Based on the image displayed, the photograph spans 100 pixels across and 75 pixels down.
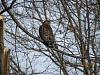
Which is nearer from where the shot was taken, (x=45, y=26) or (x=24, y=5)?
(x=45, y=26)

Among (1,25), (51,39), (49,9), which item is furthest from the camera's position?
(49,9)

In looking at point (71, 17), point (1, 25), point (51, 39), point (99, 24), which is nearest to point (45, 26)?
point (51, 39)

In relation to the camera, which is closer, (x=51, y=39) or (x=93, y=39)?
(x=51, y=39)

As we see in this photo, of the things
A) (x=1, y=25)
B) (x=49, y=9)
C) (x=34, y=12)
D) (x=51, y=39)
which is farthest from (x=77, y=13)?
(x=1, y=25)

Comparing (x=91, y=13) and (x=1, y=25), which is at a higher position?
(x=91, y=13)

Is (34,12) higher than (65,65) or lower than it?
higher

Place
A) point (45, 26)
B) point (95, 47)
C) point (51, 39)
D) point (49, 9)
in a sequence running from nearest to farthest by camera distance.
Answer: point (51, 39), point (45, 26), point (49, 9), point (95, 47)

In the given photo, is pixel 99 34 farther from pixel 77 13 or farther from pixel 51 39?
pixel 51 39

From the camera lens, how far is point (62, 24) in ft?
17.6

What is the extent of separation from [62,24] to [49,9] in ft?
1.21

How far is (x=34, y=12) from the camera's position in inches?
235

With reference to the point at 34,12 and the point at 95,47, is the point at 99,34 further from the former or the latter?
the point at 34,12

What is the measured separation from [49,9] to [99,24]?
3.19ft

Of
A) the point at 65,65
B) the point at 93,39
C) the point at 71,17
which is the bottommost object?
the point at 65,65
